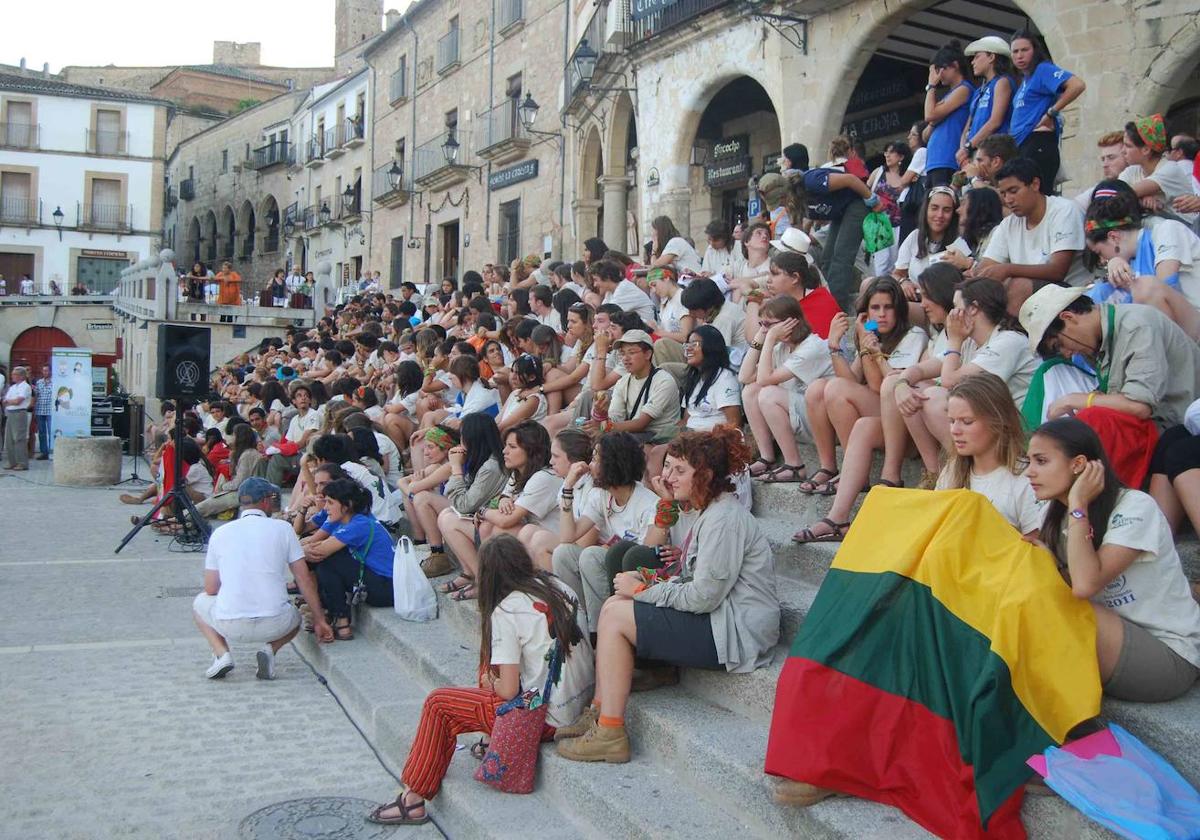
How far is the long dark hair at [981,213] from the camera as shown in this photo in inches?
254

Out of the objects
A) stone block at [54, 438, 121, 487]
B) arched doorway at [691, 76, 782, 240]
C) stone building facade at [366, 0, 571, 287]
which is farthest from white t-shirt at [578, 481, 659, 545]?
stone building facade at [366, 0, 571, 287]

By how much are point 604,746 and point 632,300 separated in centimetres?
526

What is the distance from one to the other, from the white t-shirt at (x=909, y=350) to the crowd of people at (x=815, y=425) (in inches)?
0.6

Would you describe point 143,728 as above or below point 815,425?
below

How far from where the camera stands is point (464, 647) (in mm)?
6062

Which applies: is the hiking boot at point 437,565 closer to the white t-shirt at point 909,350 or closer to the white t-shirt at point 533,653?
the white t-shirt at point 533,653

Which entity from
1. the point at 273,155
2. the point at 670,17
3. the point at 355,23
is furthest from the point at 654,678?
the point at 355,23

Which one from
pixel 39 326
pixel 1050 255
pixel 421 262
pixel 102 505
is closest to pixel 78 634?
pixel 1050 255

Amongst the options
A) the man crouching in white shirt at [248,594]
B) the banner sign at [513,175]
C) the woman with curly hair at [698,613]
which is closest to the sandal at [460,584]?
the man crouching in white shirt at [248,594]

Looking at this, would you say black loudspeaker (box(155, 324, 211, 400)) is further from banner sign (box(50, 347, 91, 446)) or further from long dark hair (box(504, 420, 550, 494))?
banner sign (box(50, 347, 91, 446))

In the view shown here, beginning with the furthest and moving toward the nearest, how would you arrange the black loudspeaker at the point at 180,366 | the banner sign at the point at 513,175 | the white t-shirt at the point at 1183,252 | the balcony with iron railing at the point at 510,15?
the balcony with iron railing at the point at 510,15 < the banner sign at the point at 513,175 < the black loudspeaker at the point at 180,366 < the white t-shirt at the point at 1183,252

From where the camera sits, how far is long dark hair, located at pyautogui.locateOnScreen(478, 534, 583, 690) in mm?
4395

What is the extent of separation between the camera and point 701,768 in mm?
3832

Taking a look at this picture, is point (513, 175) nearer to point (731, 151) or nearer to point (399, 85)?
point (731, 151)
